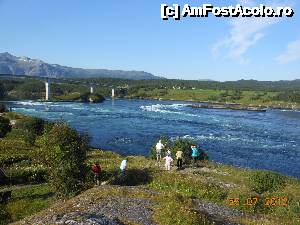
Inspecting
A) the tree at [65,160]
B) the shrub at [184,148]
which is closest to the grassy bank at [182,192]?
the tree at [65,160]

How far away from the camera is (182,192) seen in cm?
3553

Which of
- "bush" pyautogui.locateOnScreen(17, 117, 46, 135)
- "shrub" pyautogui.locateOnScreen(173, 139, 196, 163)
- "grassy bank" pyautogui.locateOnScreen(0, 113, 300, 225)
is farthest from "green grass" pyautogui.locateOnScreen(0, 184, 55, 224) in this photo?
"bush" pyautogui.locateOnScreen(17, 117, 46, 135)

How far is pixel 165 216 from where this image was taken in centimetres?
2455

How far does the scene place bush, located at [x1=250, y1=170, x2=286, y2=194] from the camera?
38375 millimetres

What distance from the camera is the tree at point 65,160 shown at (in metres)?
34.4

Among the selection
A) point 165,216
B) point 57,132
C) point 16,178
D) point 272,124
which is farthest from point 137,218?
point 272,124

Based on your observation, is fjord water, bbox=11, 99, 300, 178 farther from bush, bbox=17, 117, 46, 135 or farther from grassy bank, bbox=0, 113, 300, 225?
grassy bank, bbox=0, 113, 300, 225

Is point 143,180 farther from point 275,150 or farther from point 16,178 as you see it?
point 275,150

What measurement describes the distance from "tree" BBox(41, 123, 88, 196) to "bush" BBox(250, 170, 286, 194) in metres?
14.1

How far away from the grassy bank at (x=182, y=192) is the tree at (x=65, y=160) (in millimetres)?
969

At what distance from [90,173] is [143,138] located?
59.5m

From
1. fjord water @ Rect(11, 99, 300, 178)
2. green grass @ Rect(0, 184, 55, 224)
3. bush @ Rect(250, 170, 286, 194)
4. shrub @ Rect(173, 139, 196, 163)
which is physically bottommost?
fjord water @ Rect(11, 99, 300, 178)

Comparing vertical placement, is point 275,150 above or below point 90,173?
below

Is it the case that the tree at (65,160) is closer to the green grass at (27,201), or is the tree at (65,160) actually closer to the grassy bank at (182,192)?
the grassy bank at (182,192)
